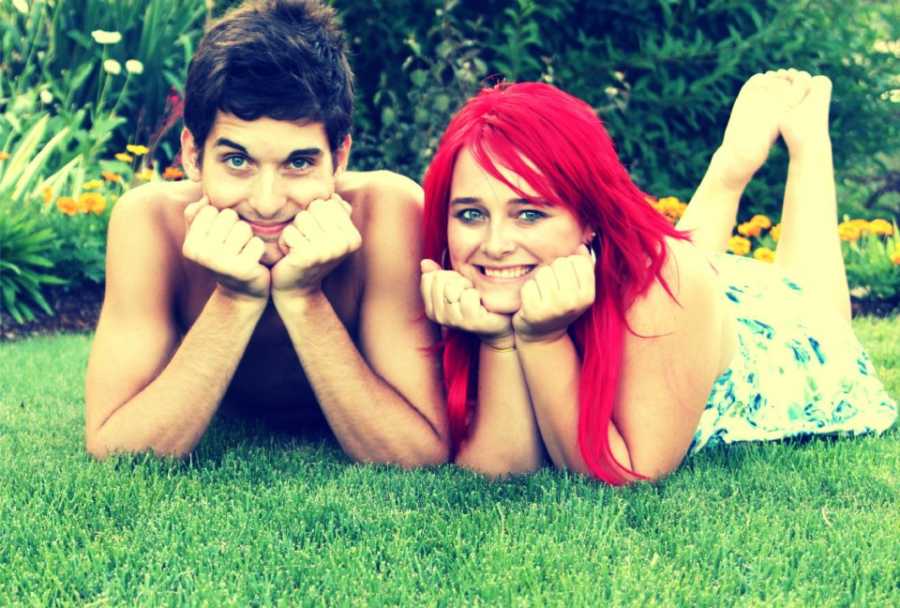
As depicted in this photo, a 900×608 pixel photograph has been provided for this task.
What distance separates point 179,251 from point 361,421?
72 centimetres

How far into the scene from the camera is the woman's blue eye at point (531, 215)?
279cm

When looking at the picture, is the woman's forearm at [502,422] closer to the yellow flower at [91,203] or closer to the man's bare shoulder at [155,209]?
the man's bare shoulder at [155,209]

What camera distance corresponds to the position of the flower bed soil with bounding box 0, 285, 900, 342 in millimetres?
A: 5402

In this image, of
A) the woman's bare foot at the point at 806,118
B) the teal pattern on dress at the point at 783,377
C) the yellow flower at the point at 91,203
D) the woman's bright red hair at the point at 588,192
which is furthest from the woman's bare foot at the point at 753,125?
the yellow flower at the point at 91,203

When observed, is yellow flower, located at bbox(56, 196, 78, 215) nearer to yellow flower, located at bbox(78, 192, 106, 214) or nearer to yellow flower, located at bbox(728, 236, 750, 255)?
yellow flower, located at bbox(78, 192, 106, 214)

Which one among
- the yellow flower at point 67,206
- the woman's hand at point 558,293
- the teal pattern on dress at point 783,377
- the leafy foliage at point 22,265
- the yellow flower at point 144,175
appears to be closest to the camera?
the woman's hand at point 558,293

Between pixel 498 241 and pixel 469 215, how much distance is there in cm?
15

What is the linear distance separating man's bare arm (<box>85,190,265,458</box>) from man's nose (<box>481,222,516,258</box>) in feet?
2.03

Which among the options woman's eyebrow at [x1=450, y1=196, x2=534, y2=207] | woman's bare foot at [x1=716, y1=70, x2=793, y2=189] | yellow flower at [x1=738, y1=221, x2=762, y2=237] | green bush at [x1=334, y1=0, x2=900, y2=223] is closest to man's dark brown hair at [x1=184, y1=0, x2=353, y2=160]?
woman's eyebrow at [x1=450, y1=196, x2=534, y2=207]

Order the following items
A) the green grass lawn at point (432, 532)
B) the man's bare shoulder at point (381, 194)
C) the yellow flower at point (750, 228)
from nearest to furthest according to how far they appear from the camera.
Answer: the green grass lawn at point (432, 532) < the man's bare shoulder at point (381, 194) < the yellow flower at point (750, 228)

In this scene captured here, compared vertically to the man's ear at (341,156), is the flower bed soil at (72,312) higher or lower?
lower

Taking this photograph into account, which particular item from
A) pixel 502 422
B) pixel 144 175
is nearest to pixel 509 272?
pixel 502 422

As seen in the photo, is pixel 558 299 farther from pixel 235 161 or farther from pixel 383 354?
pixel 235 161

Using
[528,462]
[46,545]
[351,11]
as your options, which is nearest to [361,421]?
[528,462]
